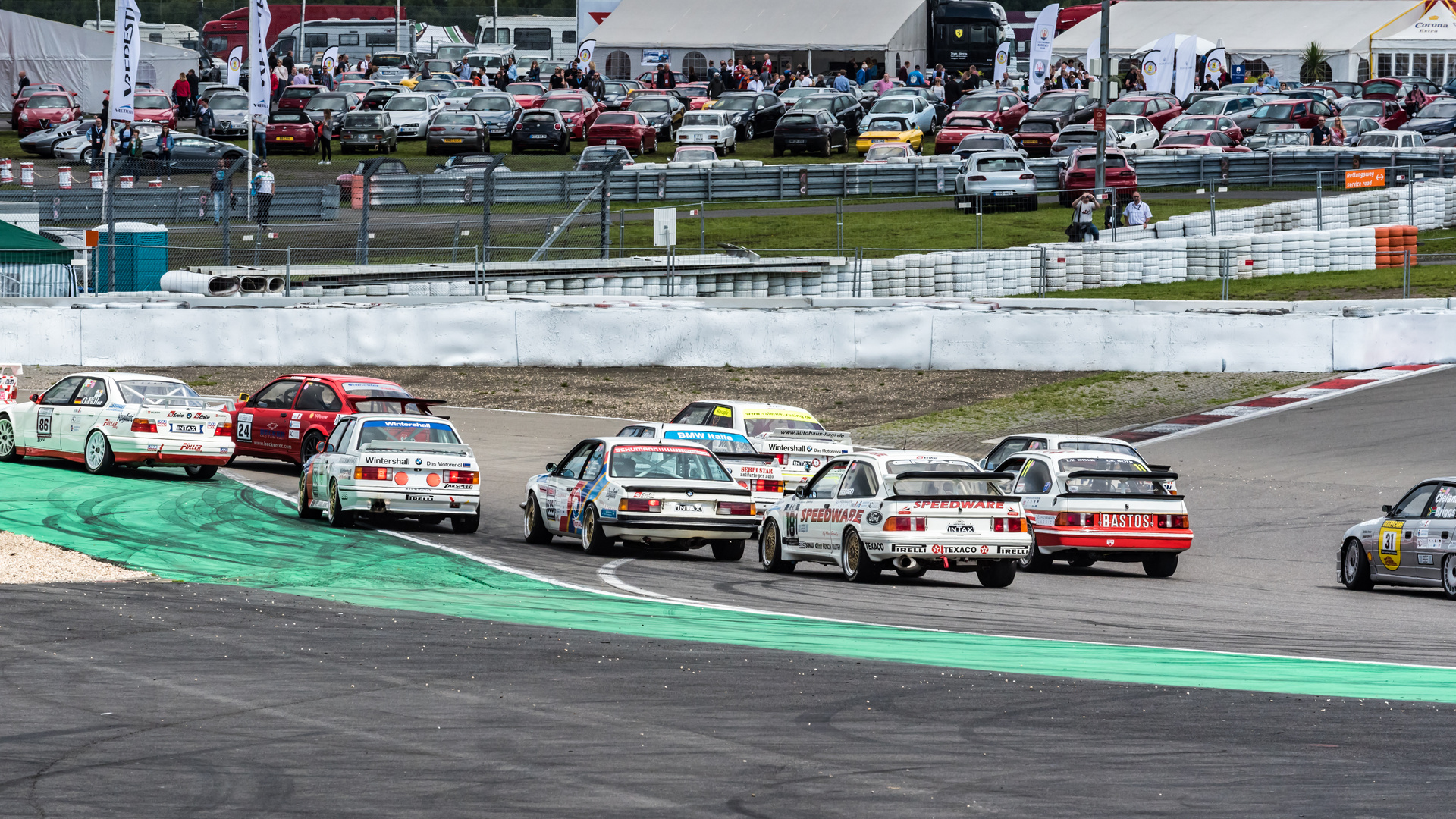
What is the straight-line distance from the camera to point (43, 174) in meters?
47.5

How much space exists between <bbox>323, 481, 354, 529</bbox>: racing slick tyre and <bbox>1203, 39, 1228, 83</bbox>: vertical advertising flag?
55.1 meters

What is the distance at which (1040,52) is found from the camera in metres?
62.5

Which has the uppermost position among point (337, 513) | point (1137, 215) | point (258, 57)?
point (258, 57)

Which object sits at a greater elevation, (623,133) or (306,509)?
(623,133)

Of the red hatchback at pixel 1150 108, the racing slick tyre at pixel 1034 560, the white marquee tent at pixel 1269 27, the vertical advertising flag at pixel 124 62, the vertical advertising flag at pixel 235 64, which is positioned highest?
the white marquee tent at pixel 1269 27

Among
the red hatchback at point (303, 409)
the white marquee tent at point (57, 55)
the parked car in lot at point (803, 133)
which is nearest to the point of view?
the red hatchback at point (303, 409)

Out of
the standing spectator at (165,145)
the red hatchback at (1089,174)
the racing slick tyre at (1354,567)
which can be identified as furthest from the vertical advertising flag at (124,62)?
the racing slick tyre at (1354,567)

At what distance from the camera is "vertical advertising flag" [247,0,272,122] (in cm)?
4419

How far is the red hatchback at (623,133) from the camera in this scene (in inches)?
2031

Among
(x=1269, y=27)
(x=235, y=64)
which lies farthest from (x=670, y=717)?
(x=1269, y=27)

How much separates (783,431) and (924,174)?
2636 centimetres

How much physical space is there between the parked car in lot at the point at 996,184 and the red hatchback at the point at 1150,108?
42.9 feet

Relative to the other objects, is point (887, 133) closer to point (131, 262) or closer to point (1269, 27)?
point (131, 262)

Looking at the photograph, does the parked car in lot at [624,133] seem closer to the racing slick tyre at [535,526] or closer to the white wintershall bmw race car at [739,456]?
the white wintershall bmw race car at [739,456]
